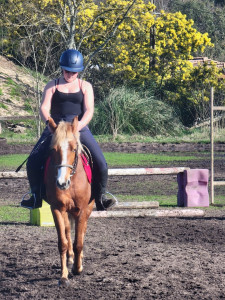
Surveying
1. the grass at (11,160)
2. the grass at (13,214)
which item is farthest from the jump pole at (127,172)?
the grass at (11,160)

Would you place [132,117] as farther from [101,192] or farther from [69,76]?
[69,76]

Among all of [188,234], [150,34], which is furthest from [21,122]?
[188,234]

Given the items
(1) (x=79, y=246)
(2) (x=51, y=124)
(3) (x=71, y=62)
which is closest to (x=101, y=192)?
(1) (x=79, y=246)

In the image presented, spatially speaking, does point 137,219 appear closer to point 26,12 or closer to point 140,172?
point 140,172

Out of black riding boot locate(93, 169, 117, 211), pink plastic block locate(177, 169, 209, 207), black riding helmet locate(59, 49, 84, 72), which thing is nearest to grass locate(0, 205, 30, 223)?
pink plastic block locate(177, 169, 209, 207)

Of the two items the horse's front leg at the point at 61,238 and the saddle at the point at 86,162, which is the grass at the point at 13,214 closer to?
the saddle at the point at 86,162

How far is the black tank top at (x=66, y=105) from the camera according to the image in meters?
7.26

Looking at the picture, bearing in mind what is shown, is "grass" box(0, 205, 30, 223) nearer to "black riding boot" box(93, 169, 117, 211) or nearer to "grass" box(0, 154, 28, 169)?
"black riding boot" box(93, 169, 117, 211)

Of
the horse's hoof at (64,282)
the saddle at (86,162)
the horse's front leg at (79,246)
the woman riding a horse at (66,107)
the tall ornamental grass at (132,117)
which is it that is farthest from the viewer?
the tall ornamental grass at (132,117)

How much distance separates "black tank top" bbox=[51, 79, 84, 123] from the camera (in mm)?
7262

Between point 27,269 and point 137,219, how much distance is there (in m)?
4.36

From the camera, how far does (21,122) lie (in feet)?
121

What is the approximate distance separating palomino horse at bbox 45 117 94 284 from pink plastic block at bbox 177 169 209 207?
5.65m

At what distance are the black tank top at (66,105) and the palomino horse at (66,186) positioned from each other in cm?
49
